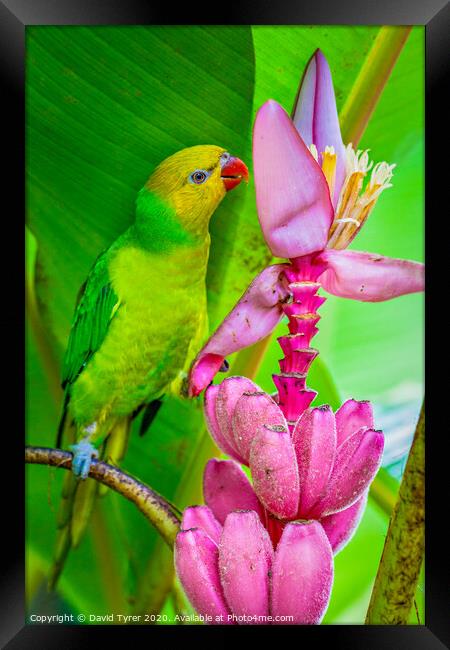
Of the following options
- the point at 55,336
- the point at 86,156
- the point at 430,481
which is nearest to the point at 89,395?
the point at 55,336

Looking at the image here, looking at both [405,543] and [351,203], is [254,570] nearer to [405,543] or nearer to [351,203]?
[405,543]

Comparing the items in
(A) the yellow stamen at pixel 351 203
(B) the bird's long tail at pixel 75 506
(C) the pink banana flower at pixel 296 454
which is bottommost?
(B) the bird's long tail at pixel 75 506

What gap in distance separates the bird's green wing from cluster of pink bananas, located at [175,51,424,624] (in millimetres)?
157

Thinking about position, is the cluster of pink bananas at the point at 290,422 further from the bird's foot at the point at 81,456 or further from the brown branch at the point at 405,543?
the bird's foot at the point at 81,456

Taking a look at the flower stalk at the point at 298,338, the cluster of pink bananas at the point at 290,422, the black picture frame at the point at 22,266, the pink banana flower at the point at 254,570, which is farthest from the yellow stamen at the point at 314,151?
the pink banana flower at the point at 254,570

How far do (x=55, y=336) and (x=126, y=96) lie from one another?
31 centimetres

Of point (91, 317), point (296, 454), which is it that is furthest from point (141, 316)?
point (296, 454)

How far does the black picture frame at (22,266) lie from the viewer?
770mm

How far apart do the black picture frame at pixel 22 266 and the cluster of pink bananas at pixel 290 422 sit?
0.58 feet

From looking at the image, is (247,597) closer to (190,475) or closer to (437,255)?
(190,475)

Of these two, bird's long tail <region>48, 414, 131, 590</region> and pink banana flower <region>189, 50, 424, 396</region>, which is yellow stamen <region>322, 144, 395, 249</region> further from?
bird's long tail <region>48, 414, 131, 590</region>

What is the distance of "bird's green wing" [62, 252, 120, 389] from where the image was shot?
762mm

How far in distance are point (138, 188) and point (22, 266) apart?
180mm

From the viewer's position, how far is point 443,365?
807 mm
